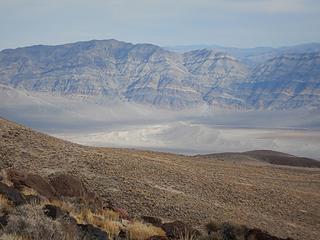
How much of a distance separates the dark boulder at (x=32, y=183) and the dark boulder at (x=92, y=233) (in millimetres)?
5409

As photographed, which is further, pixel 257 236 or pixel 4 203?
pixel 257 236

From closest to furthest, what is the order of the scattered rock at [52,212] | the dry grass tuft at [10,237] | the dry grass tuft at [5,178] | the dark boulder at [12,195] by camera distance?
the dry grass tuft at [10,237]
the scattered rock at [52,212]
the dark boulder at [12,195]
the dry grass tuft at [5,178]

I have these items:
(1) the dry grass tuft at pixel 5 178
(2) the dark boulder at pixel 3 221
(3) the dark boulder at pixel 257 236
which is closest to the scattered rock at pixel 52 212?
(2) the dark boulder at pixel 3 221

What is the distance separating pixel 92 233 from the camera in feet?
39.2

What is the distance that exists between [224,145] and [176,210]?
169 m

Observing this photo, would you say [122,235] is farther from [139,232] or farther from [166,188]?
[166,188]

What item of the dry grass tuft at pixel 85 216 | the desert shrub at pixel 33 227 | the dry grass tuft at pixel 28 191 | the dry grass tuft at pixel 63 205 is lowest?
the dry grass tuft at pixel 85 216

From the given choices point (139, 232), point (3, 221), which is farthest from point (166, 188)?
point (3, 221)

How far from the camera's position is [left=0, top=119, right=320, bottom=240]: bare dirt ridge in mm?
22438

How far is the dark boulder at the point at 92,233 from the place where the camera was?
1176 cm

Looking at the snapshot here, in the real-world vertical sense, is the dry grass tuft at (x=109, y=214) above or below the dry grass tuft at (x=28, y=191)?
below

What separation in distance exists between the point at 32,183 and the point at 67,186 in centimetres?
194

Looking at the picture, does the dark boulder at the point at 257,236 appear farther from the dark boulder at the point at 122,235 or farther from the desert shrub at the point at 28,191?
the desert shrub at the point at 28,191

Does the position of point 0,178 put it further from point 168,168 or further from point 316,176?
point 316,176
